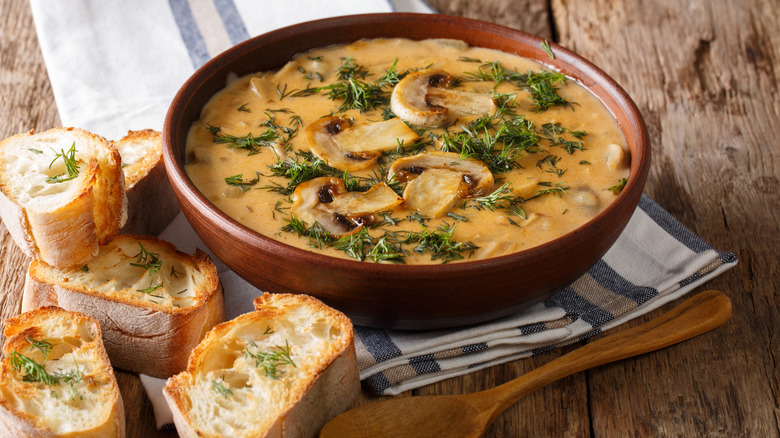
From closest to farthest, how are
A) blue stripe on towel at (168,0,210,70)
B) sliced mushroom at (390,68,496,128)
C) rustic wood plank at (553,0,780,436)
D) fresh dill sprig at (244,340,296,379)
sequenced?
fresh dill sprig at (244,340,296,379)
rustic wood plank at (553,0,780,436)
sliced mushroom at (390,68,496,128)
blue stripe on towel at (168,0,210,70)

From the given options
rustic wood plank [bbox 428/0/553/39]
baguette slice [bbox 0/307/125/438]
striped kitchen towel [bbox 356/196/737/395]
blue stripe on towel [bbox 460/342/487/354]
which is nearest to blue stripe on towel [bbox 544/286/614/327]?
striped kitchen towel [bbox 356/196/737/395]

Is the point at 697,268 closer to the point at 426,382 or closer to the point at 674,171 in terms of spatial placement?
the point at 674,171

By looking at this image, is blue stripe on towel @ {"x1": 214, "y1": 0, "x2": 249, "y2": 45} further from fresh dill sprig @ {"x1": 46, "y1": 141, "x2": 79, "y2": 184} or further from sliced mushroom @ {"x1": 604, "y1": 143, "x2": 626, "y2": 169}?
sliced mushroom @ {"x1": 604, "y1": 143, "x2": 626, "y2": 169}

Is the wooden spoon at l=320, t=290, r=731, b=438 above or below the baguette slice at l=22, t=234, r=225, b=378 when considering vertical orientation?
above

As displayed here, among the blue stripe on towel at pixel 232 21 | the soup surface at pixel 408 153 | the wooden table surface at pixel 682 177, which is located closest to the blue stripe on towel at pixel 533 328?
the wooden table surface at pixel 682 177

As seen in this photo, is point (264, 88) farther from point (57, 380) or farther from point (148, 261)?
point (57, 380)

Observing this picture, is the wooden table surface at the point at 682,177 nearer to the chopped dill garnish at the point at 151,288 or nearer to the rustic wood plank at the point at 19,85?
the rustic wood plank at the point at 19,85
